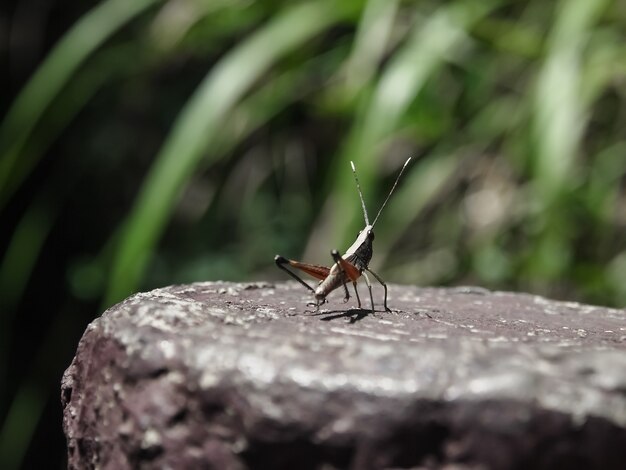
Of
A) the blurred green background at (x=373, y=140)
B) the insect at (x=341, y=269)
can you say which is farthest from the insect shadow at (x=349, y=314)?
the blurred green background at (x=373, y=140)

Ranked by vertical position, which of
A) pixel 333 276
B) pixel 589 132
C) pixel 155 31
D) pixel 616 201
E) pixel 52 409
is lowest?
pixel 52 409

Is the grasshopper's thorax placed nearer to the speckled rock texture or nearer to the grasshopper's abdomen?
the grasshopper's abdomen

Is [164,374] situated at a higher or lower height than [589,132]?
lower

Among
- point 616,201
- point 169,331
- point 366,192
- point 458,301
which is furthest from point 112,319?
point 616,201

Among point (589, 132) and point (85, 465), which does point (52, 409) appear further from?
point (85, 465)

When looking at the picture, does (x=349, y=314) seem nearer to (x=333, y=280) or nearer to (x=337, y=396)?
(x=333, y=280)

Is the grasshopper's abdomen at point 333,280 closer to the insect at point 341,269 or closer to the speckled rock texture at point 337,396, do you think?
the insect at point 341,269

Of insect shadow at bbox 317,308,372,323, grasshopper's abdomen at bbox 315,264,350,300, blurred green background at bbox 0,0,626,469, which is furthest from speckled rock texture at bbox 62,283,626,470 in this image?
blurred green background at bbox 0,0,626,469
